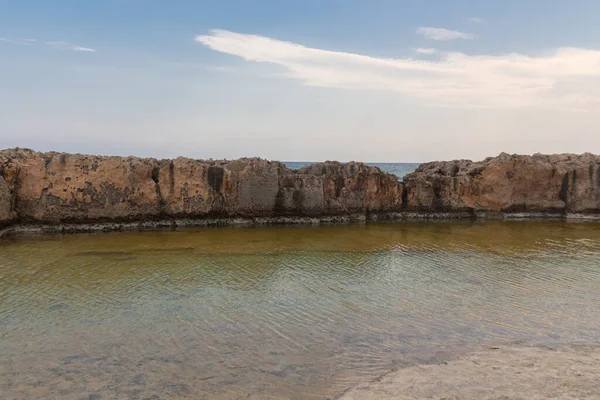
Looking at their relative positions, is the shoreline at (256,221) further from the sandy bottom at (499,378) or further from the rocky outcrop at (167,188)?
the sandy bottom at (499,378)

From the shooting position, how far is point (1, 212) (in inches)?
519

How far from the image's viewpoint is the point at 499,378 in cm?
459

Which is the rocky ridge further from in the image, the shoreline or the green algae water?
the green algae water

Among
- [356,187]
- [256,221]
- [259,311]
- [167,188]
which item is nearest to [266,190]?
[256,221]

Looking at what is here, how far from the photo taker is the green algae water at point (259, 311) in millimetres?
4938

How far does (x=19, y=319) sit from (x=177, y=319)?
7.86 feet

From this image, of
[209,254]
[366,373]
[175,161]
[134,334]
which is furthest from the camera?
[175,161]

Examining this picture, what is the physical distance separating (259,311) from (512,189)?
16.8 meters

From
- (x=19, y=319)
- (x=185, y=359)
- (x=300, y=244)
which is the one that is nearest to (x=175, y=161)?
(x=300, y=244)

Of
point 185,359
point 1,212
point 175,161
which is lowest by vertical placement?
point 185,359

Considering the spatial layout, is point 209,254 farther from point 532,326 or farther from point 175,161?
point 532,326

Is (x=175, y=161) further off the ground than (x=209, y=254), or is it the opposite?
(x=175, y=161)

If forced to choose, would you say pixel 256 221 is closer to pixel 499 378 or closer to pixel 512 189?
pixel 512 189

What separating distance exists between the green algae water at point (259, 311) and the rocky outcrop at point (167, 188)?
2029mm
